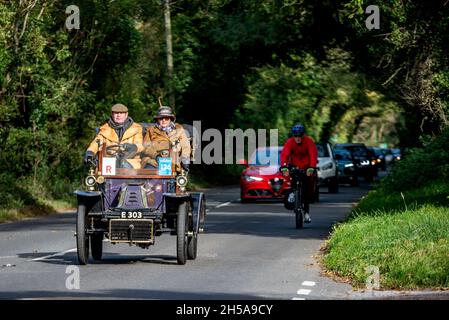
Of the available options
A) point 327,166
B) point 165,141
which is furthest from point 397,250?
point 327,166

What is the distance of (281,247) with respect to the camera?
65.7ft

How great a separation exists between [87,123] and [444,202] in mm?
16163

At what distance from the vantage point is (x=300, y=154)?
79.1 ft

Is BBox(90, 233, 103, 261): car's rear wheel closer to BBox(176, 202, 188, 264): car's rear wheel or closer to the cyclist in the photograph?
BBox(176, 202, 188, 264): car's rear wheel

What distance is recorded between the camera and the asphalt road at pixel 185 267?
1367 centimetres

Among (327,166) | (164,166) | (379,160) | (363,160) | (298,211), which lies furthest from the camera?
(379,160)

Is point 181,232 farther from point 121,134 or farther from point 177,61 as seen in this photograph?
point 177,61

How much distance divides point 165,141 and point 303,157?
22.1 feet

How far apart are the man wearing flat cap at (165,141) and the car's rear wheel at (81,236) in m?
1.35

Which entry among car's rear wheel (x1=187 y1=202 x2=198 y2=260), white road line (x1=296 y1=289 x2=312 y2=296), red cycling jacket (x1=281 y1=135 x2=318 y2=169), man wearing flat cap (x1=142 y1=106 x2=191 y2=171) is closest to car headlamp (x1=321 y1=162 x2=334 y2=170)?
red cycling jacket (x1=281 y1=135 x2=318 y2=169)

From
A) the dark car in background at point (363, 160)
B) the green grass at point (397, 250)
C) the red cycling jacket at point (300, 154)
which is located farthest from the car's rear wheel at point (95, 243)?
the dark car in background at point (363, 160)
